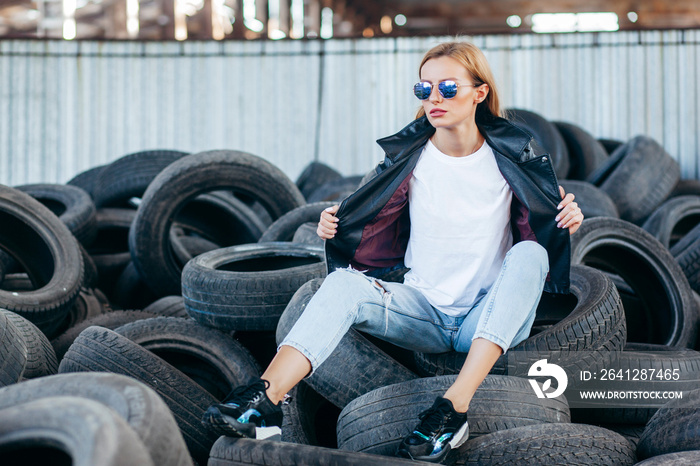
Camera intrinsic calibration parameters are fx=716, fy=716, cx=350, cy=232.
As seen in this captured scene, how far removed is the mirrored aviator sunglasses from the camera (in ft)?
7.32

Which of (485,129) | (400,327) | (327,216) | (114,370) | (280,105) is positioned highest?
(280,105)

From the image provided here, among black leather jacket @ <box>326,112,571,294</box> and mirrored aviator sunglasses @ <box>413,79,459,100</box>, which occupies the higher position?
mirrored aviator sunglasses @ <box>413,79,459,100</box>

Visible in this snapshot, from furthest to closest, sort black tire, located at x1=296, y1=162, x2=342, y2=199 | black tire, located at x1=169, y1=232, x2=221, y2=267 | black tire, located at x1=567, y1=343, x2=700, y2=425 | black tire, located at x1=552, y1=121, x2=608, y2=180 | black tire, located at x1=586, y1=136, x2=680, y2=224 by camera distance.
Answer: black tire, located at x1=296, y1=162, x2=342, y2=199
black tire, located at x1=552, y1=121, x2=608, y2=180
black tire, located at x1=586, y1=136, x2=680, y2=224
black tire, located at x1=169, y1=232, x2=221, y2=267
black tire, located at x1=567, y1=343, x2=700, y2=425

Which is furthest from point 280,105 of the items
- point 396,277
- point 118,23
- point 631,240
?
point 396,277

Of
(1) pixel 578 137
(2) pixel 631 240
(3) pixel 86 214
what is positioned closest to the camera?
(2) pixel 631 240

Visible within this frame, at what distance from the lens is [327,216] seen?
2.37 meters

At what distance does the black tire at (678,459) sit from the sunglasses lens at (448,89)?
1.19 m

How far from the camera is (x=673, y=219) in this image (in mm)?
4664

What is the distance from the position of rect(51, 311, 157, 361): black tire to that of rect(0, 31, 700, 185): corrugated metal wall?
152 inches

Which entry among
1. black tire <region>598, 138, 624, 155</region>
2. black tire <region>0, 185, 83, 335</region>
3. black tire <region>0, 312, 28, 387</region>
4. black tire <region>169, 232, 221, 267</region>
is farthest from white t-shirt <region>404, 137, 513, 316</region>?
black tire <region>598, 138, 624, 155</region>

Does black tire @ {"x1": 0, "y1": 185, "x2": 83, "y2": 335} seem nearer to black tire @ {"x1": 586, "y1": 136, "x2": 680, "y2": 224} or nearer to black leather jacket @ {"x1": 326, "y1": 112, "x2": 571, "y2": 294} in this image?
black leather jacket @ {"x1": 326, "y1": 112, "x2": 571, "y2": 294}

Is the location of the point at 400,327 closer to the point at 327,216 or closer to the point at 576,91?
the point at 327,216

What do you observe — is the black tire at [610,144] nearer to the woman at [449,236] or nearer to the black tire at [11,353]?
the woman at [449,236]

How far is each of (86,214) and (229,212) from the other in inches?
35.2
